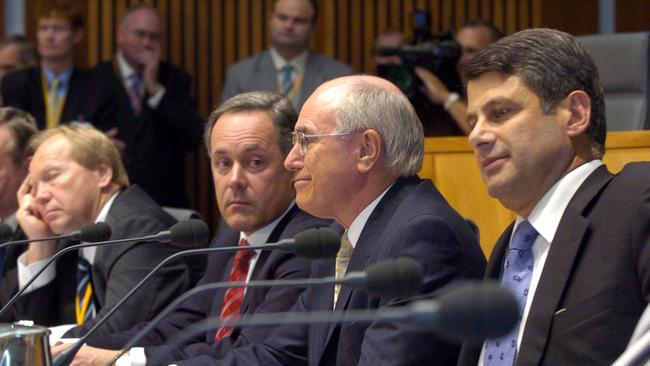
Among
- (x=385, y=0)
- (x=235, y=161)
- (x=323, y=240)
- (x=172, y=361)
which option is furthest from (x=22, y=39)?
(x=323, y=240)

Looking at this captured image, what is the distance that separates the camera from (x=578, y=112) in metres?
2.47

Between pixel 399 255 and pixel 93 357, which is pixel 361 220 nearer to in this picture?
pixel 399 255

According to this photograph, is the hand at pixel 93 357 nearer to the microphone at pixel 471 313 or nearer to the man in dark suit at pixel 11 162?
the man in dark suit at pixel 11 162

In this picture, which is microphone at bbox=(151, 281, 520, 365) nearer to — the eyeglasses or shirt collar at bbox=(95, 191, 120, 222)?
the eyeglasses

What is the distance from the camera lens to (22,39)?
650 centimetres

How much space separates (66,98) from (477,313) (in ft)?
16.4

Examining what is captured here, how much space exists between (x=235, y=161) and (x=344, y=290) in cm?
94

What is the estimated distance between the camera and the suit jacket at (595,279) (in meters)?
2.14

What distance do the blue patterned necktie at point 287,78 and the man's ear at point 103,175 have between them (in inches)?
70.1

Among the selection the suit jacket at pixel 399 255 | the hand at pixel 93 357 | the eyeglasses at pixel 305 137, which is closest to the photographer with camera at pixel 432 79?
the eyeglasses at pixel 305 137

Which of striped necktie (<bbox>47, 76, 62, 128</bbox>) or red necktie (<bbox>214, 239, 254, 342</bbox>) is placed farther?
striped necktie (<bbox>47, 76, 62, 128</bbox>)

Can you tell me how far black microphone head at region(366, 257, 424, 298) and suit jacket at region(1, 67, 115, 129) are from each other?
4.44 metres

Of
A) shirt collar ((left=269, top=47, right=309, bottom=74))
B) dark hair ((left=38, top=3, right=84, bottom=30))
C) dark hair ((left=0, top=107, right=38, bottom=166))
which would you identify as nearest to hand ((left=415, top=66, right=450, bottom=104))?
shirt collar ((left=269, top=47, right=309, bottom=74))

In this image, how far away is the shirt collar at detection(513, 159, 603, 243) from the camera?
239cm
